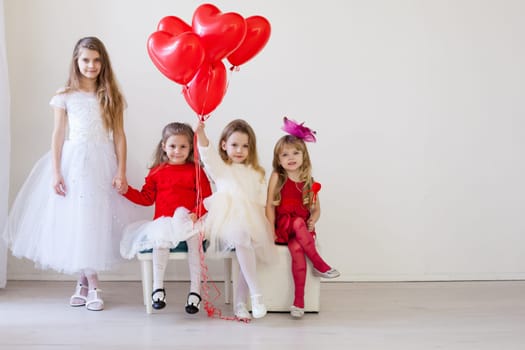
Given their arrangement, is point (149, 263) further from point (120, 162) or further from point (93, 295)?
point (120, 162)

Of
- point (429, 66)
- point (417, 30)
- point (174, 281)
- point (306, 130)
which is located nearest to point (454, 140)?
point (429, 66)

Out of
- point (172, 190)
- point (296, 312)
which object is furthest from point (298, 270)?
point (172, 190)

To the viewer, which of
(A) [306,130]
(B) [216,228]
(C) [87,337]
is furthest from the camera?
(A) [306,130]

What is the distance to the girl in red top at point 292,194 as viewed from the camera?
8.73 ft

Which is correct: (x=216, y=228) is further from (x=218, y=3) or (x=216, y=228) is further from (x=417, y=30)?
(x=417, y=30)

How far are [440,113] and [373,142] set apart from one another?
0.40m

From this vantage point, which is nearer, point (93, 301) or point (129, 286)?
point (93, 301)

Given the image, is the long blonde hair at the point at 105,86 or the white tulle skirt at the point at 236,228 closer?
the white tulle skirt at the point at 236,228

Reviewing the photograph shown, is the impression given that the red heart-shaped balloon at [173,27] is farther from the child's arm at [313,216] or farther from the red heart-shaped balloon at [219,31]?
the child's arm at [313,216]

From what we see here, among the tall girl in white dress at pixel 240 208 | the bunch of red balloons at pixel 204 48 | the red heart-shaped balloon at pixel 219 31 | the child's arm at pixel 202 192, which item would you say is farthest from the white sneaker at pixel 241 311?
the red heart-shaped balloon at pixel 219 31

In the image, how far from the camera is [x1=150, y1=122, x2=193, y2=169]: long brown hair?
273 cm

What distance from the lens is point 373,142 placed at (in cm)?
332

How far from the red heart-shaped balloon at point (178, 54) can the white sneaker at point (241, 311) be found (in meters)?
0.93

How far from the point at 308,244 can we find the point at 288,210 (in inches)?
7.2
